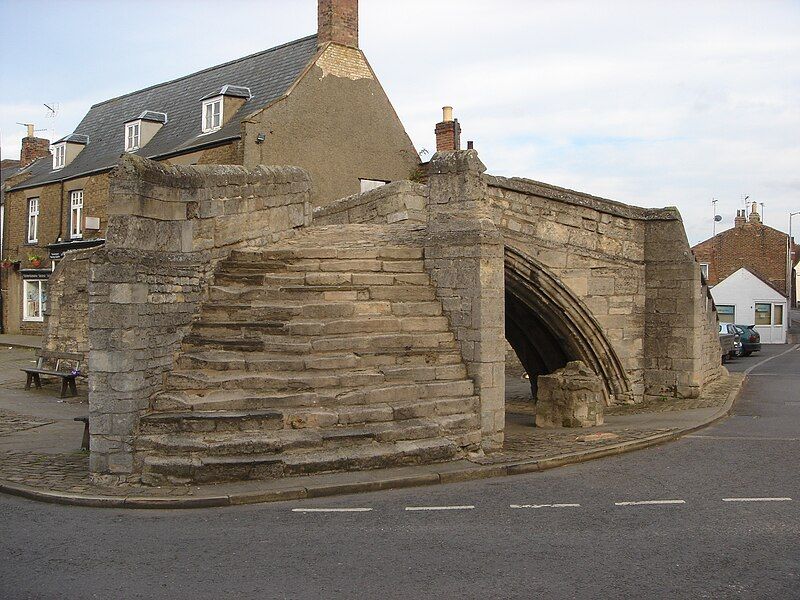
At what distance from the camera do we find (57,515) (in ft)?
23.7

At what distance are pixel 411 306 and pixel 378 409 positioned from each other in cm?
184

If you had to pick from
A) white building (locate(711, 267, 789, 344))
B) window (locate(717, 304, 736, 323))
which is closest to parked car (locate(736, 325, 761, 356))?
white building (locate(711, 267, 789, 344))

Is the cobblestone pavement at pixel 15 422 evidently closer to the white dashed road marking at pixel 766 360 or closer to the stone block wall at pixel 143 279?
the stone block wall at pixel 143 279

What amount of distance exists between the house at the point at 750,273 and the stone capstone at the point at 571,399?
29.3m

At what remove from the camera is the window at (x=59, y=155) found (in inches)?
1213

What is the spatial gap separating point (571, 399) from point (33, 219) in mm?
26178

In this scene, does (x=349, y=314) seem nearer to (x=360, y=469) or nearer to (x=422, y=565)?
(x=360, y=469)

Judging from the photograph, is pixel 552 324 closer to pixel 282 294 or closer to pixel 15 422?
pixel 282 294

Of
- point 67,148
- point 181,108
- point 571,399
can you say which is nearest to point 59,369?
point 571,399

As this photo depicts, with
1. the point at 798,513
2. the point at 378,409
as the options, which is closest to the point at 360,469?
the point at 378,409

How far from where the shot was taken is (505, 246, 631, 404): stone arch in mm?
12852

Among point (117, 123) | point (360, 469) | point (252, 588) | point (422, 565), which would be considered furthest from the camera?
point (117, 123)

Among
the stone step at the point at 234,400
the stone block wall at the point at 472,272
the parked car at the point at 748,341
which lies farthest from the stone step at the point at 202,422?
the parked car at the point at 748,341

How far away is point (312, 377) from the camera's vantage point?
9.05m
